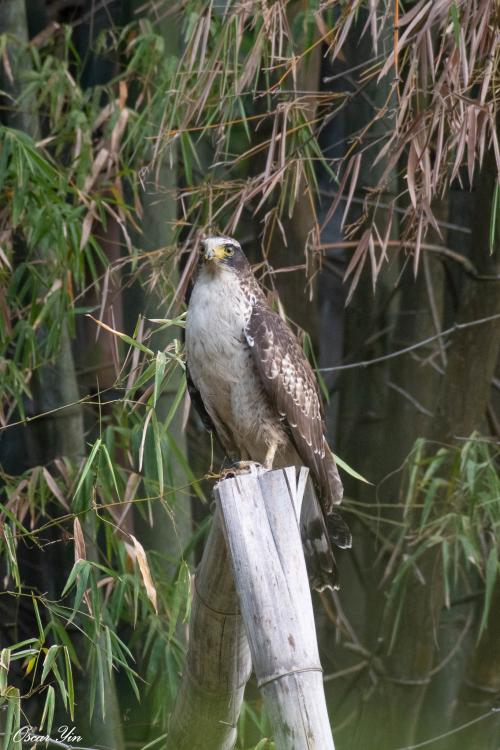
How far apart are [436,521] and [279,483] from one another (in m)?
1.70

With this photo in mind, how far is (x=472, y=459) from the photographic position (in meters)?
3.41

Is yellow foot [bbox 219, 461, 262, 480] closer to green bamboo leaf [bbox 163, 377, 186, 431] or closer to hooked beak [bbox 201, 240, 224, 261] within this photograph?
green bamboo leaf [bbox 163, 377, 186, 431]

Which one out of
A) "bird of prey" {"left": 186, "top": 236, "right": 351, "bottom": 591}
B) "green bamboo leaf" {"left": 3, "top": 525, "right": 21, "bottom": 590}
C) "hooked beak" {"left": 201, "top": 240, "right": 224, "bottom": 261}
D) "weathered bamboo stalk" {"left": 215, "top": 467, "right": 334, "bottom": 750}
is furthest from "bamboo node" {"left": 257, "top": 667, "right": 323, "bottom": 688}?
"hooked beak" {"left": 201, "top": 240, "right": 224, "bottom": 261}

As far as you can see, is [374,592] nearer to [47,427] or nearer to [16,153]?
[47,427]

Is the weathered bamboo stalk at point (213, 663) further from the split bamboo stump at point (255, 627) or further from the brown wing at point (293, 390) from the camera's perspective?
the brown wing at point (293, 390)

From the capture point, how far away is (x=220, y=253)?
269 cm

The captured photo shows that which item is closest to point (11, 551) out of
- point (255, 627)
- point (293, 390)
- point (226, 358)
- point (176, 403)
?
point (176, 403)

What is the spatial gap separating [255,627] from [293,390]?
1134mm

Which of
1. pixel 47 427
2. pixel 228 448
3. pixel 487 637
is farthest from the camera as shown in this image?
pixel 487 637

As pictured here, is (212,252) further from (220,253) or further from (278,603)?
(278,603)

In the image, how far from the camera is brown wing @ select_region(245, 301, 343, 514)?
2.68 m

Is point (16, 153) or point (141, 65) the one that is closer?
point (16, 153)

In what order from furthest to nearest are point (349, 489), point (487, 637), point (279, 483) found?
point (349, 489)
point (487, 637)
point (279, 483)

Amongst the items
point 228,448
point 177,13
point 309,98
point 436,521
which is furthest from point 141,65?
point 436,521
